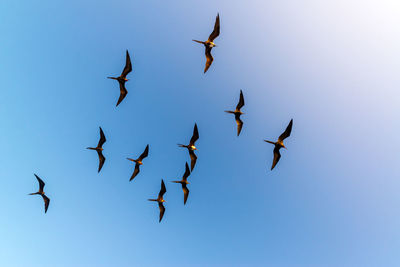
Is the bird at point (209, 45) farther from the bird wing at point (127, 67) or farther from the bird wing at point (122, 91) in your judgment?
the bird wing at point (122, 91)

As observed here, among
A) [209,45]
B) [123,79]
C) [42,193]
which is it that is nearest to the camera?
[209,45]

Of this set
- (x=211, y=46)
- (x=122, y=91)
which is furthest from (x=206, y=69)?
(x=122, y=91)

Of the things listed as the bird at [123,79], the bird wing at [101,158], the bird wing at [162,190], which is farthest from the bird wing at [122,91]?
the bird wing at [162,190]

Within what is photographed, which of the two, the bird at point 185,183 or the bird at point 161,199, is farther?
the bird at point 161,199

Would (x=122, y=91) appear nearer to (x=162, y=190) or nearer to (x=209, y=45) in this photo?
(x=209, y=45)

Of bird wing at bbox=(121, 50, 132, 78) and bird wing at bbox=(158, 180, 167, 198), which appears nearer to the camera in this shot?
bird wing at bbox=(121, 50, 132, 78)

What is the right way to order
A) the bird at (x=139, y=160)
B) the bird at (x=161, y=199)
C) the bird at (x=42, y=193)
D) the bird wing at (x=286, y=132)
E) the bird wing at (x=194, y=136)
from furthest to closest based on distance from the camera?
the bird at (x=42, y=193)
the bird at (x=161, y=199)
the bird at (x=139, y=160)
the bird wing at (x=194, y=136)
the bird wing at (x=286, y=132)

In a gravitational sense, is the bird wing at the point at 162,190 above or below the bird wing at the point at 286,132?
below

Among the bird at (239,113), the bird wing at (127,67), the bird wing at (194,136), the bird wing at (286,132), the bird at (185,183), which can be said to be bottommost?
the bird at (185,183)

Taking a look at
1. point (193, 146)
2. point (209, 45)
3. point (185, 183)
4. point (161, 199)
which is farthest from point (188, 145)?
point (209, 45)

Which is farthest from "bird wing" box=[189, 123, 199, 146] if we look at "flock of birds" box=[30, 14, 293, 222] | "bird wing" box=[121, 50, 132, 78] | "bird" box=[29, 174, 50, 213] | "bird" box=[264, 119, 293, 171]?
"bird" box=[29, 174, 50, 213]

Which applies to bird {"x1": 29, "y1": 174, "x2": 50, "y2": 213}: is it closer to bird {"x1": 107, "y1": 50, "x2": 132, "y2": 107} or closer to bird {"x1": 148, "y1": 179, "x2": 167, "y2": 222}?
bird {"x1": 148, "y1": 179, "x2": 167, "y2": 222}

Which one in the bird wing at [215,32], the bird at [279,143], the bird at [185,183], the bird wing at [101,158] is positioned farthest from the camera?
the bird wing at [101,158]

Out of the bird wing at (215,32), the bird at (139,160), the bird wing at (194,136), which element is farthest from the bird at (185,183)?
the bird wing at (215,32)
